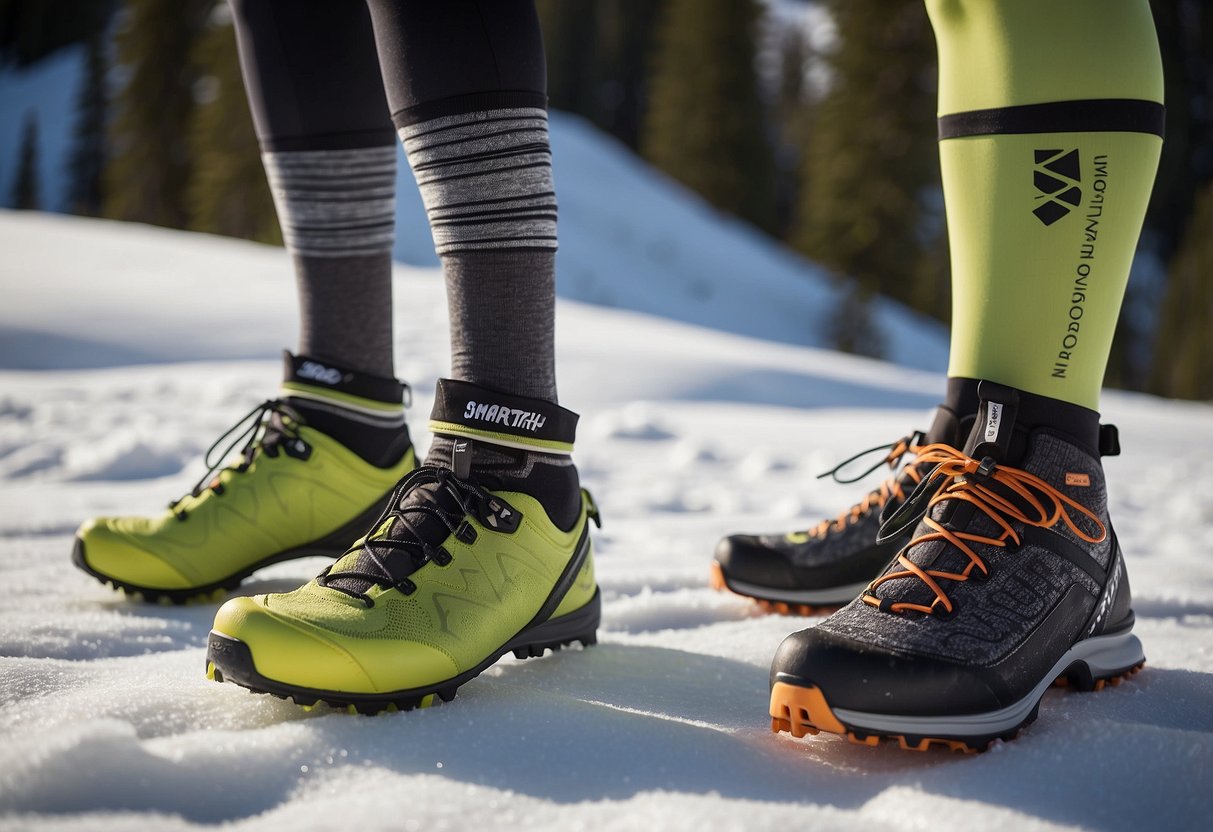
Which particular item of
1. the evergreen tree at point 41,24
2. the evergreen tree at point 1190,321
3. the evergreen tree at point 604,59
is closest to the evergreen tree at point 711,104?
the evergreen tree at point 604,59

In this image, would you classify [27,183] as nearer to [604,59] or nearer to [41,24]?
[41,24]

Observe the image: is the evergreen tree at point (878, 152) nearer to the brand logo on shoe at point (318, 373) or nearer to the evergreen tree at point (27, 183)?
the brand logo on shoe at point (318, 373)

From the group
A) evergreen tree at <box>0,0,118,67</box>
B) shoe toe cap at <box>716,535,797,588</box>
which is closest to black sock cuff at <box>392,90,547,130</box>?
shoe toe cap at <box>716,535,797,588</box>

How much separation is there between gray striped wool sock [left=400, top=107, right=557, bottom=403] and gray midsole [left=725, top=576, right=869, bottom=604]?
15.4 inches

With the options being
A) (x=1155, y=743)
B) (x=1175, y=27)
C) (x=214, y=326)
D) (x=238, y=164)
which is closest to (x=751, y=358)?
(x=214, y=326)

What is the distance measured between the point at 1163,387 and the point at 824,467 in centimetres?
1657

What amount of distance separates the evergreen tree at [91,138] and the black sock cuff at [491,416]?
26787mm

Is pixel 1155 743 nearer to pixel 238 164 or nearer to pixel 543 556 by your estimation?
pixel 543 556

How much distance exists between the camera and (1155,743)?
72 centimetres

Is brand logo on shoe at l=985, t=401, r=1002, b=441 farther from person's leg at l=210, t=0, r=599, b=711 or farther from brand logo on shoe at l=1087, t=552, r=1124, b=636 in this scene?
person's leg at l=210, t=0, r=599, b=711

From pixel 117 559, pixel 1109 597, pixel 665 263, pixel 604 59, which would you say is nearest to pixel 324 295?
pixel 117 559

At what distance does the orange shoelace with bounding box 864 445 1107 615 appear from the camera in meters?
0.82

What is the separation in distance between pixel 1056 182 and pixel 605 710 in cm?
61

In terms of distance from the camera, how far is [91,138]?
2503 centimetres
